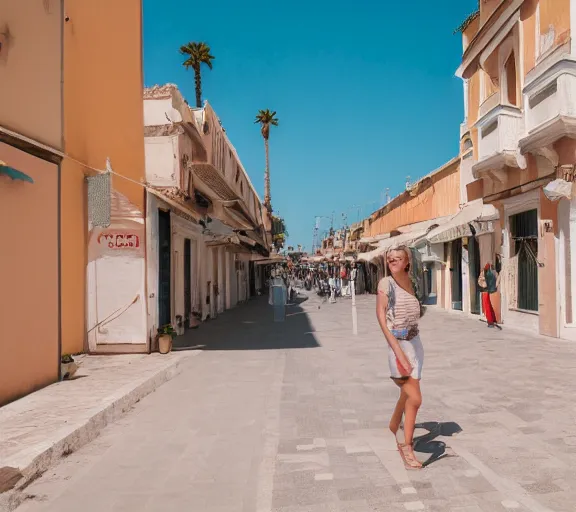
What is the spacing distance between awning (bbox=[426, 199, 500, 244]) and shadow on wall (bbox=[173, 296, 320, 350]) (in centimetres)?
546

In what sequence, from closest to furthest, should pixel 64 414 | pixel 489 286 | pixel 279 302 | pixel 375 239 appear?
pixel 64 414 < pixel 489 286 < pixel 279 302 < pixel 375 239

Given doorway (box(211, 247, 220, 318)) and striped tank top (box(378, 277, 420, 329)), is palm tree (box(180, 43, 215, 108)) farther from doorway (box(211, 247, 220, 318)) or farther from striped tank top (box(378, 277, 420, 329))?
striped tank top (box(378, 277, 420, 329))

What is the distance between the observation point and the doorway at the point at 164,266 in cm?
1282

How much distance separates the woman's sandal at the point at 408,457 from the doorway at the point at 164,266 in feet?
29.6

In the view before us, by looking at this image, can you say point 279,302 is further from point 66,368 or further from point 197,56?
point 197,56

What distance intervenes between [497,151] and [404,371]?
11.1 m

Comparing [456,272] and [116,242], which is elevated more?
[116,242]

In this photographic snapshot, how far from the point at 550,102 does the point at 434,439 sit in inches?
373

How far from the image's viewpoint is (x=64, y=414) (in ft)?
18.9

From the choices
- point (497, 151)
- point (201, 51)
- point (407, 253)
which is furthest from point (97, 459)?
point (201, 51)

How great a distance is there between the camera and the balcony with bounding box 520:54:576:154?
11.3 m

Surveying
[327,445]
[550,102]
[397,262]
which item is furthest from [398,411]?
[550,102]

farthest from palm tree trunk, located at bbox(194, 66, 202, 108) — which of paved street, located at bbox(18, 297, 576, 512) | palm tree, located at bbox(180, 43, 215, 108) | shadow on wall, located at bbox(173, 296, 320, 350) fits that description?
paved street, located at bbox(18, 297, 576, 512)

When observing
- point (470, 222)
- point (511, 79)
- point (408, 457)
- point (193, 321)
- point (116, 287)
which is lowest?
point (408, 457)
